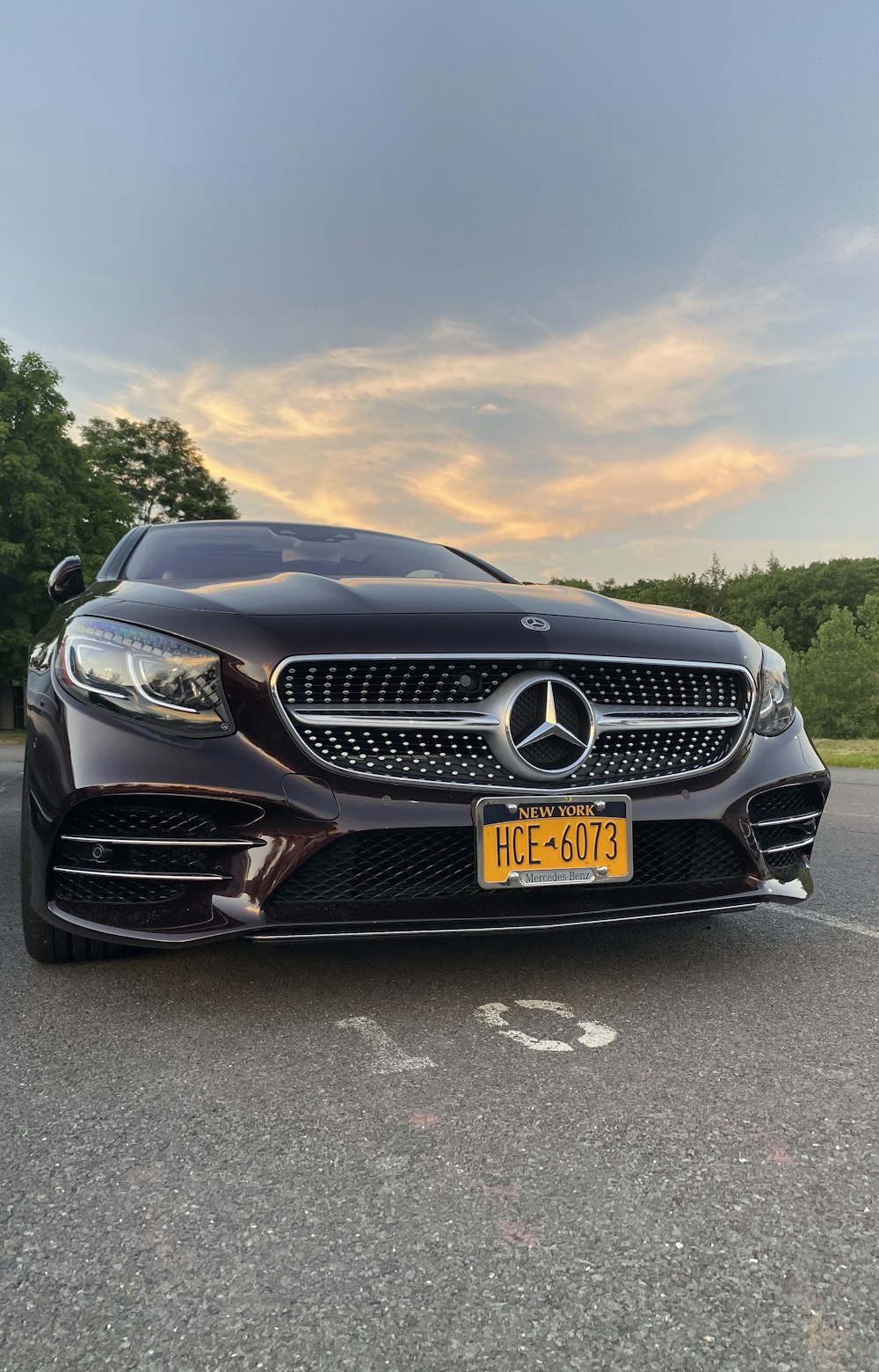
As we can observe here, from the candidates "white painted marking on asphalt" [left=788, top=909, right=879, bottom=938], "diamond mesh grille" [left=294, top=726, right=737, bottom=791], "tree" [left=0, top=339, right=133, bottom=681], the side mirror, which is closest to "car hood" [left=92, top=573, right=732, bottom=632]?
"diamond mesh grille" [left=294, top=726, right=737, bottom=791]

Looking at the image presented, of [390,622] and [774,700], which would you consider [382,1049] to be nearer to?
[390,622]

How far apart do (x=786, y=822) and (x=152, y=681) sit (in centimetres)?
169

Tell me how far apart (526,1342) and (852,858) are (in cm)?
377

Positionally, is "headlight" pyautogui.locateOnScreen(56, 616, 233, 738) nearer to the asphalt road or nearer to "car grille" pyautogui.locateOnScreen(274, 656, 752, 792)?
"car grille" pyautogui.locateOnScreen(274, 656, 752, 792)

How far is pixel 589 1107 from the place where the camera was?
172cm

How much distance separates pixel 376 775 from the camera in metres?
2.20

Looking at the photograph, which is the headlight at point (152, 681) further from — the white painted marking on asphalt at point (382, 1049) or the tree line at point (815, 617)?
the tree line at point (815, 617)

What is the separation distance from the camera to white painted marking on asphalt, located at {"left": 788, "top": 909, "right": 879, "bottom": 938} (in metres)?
3.01

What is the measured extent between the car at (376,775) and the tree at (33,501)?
22.6 m

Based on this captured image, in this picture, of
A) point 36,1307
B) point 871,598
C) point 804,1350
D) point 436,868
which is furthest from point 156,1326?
point 871,598

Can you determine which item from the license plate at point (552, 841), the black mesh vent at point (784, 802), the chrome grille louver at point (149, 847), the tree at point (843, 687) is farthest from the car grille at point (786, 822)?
the tree at point (843, 687)

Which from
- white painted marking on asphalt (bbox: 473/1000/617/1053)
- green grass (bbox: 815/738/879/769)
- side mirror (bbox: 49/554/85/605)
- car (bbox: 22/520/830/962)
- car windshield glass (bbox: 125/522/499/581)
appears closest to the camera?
white painted marking on asphalt (bbox: 473/1000/617/1053)

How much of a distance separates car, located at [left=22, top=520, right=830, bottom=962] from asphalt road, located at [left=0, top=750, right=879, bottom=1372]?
0.24 metres

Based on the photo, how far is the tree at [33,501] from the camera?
77.3 feet
